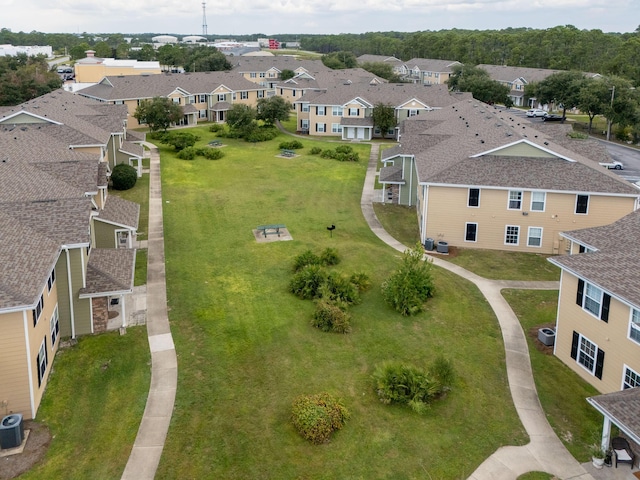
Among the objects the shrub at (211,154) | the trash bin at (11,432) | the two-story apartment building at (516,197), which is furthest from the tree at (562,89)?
the trash bin at (11,432)

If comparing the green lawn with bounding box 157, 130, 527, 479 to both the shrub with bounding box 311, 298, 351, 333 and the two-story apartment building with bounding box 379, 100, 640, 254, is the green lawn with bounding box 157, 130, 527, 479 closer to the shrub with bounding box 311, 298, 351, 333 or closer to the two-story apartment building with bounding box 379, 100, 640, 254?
the shrub with bounding box 311, 298, 351, 333

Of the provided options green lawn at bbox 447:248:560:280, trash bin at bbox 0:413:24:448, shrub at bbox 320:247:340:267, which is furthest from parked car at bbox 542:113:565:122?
trash bin at bbox 0:413:24:448

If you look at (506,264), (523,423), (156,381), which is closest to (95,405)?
(156,381)

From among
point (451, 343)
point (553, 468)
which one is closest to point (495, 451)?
point (553, 468)

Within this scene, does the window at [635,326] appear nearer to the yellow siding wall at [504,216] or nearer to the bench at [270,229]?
the yellow siding wall at [504,216]

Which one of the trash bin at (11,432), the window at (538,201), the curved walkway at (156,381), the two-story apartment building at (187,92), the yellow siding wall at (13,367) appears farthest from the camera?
the two-story apartment building at (187,92)

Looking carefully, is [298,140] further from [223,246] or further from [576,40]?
[576,40]

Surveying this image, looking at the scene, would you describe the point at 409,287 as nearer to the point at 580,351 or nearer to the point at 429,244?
the point at 580,351
